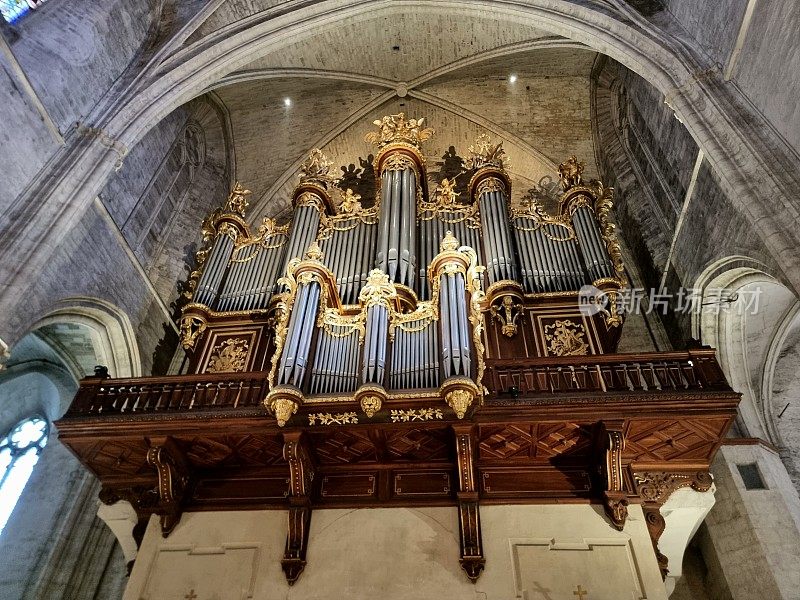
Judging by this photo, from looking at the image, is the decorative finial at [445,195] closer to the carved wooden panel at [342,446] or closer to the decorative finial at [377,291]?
the decorative finial at [377,291]

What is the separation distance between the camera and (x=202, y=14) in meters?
10.5

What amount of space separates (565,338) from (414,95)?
7.54 m

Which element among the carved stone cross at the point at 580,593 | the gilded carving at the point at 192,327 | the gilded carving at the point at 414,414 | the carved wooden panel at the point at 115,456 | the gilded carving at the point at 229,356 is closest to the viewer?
the carved stone cross at the point at 580,593

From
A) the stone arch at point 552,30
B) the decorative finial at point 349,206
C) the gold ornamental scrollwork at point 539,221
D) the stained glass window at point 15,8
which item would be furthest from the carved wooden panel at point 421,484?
the stained glass window at point 15,8

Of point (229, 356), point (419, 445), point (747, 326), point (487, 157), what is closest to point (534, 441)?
point (419, 445)

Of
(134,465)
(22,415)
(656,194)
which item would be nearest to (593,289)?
(656,194)

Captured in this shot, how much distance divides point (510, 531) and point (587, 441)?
1133 millimetres

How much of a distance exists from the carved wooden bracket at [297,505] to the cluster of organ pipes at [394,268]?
643 millimetres

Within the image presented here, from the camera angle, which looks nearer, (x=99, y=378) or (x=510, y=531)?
(x=510, y=531)

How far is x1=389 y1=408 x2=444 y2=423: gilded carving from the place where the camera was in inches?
223

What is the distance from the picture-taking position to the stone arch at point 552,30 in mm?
6551

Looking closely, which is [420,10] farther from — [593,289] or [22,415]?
[22,415]

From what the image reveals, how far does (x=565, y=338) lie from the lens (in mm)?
8016

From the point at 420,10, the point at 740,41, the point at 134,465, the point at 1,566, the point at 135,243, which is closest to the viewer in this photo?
the point at 134,465
